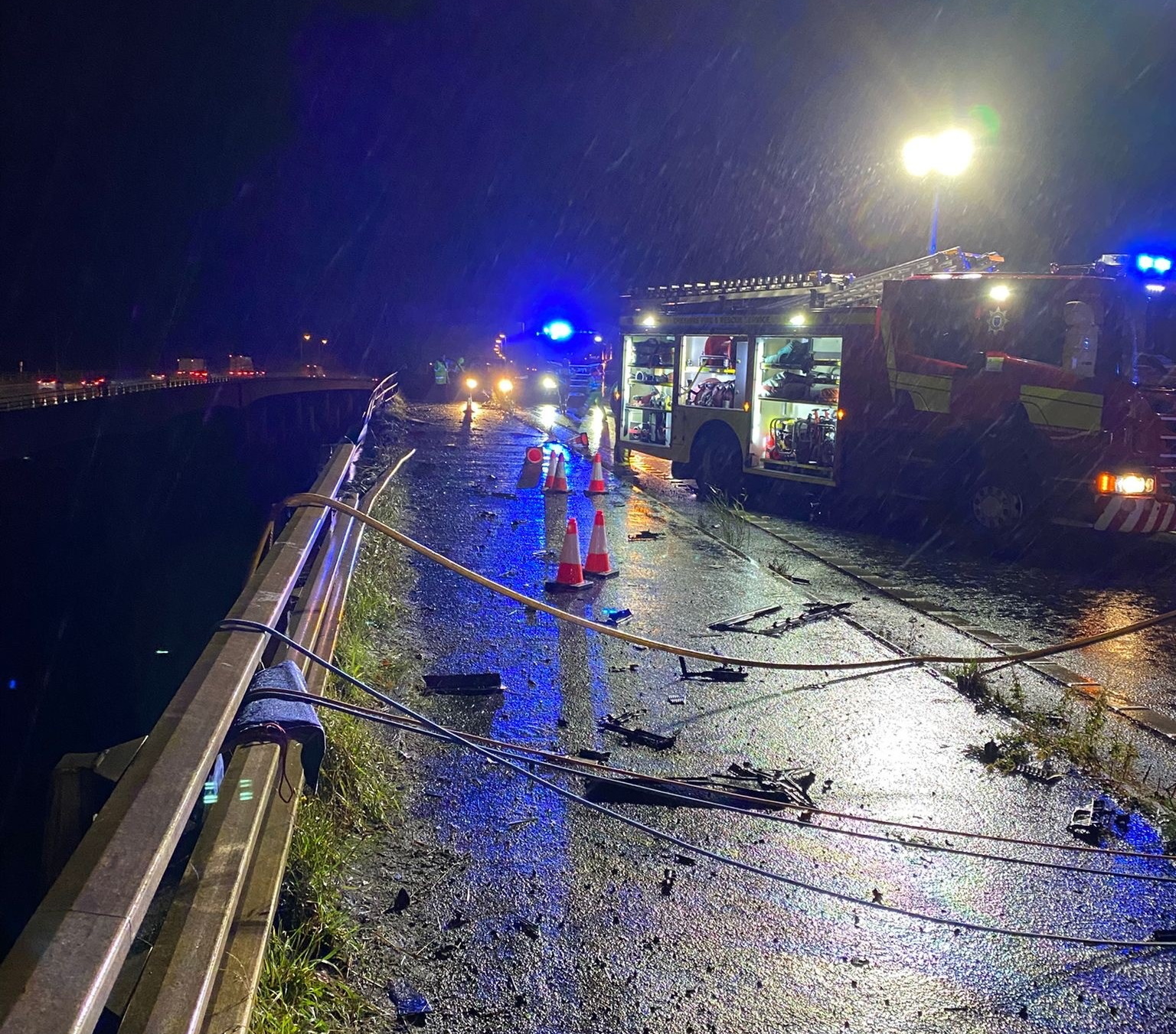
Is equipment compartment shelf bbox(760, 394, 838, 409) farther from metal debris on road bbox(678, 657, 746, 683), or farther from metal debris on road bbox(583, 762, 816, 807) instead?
Result: metal debris on road bbox(583, 762, 816, 807)

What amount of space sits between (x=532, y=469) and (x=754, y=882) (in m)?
13.2

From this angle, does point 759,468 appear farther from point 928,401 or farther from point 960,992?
point 960,992

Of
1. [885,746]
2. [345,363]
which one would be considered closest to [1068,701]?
[885,746]

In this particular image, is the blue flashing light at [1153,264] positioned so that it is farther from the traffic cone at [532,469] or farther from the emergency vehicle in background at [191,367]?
the emergency vehicle in background at [191,367]

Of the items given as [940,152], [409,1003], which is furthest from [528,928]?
[940,152]

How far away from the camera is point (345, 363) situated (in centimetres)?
10531

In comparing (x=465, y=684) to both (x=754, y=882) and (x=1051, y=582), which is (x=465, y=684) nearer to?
(x=754, y=882)

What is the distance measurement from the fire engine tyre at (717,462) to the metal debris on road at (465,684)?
29.3 ft

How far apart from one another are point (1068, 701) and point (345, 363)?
103847 millimetres

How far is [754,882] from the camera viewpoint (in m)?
4.21

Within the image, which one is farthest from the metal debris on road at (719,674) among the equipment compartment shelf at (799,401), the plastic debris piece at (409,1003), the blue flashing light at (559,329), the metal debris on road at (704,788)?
the blue flashing light at (559,329)

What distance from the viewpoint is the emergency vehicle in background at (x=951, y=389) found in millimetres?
10727

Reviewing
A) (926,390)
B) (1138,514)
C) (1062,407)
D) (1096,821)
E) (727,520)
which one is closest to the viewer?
(1096,821)

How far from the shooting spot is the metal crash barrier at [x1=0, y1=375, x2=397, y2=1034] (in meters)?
1.80
